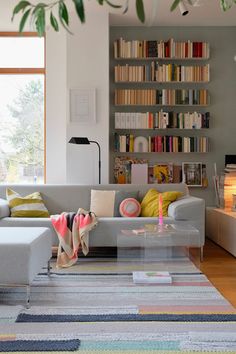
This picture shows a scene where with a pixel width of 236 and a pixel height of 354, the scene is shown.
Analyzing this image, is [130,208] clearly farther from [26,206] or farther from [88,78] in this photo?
[88,78]

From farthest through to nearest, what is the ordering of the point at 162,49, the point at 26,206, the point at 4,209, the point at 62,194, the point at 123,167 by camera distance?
the point at 123,167 → the point at 162,49 → the point at 62,194 → the point at 26,206 → the point at 4,209

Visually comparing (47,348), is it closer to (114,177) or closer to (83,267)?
(83,267)

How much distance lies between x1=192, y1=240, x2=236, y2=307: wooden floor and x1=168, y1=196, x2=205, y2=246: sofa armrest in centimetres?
30

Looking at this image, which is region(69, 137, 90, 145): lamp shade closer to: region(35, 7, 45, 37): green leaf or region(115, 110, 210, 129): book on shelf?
region(115, 110, 210, 129): book on shelf

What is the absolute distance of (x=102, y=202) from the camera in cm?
610

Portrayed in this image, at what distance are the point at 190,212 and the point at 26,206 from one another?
182cm

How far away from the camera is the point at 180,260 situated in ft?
15.9

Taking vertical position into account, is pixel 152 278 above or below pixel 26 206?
below

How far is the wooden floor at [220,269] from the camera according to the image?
13.7ft

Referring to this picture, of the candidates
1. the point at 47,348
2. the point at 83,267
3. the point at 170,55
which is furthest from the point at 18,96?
the point at 47,348

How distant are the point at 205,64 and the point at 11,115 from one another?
2.83m

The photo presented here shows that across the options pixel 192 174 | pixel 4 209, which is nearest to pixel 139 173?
pixel 192 174

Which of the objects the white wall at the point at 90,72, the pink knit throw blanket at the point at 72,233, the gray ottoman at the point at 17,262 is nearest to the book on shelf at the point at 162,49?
the white wall at the point at 90,72

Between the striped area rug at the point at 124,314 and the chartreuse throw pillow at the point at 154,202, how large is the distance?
1.21m
